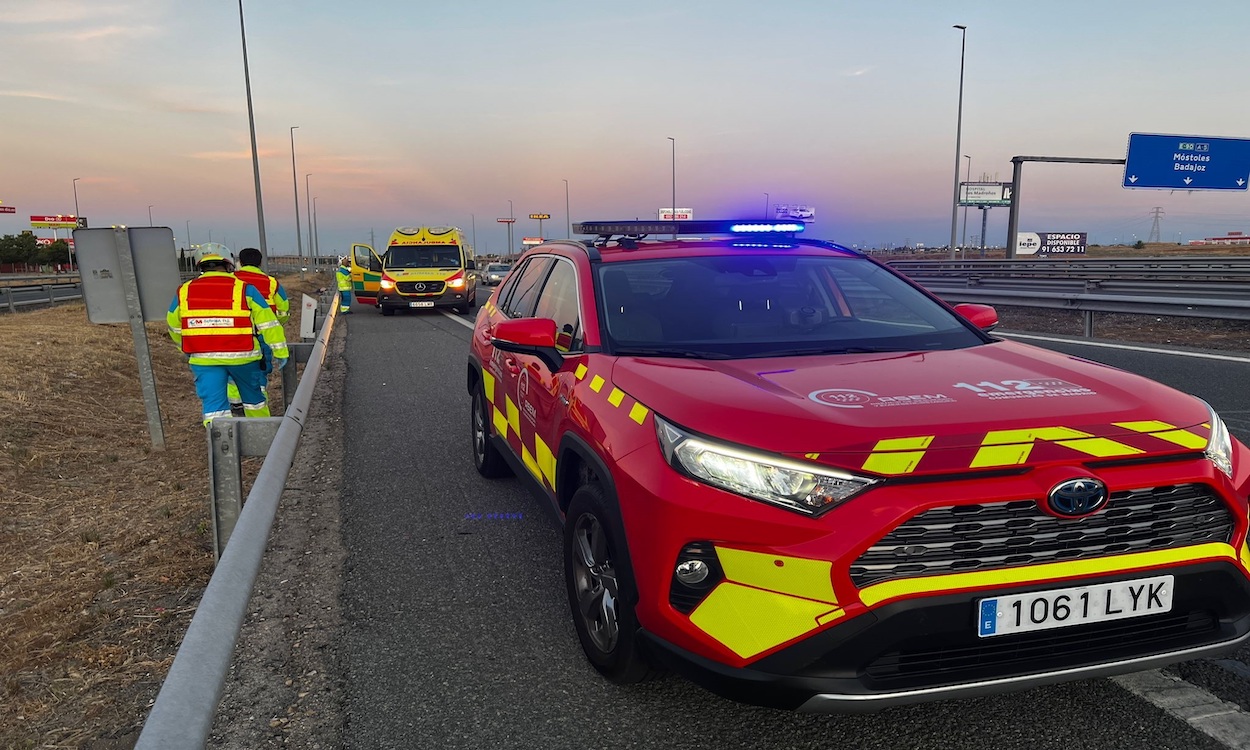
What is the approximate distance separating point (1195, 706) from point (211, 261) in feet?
20.4

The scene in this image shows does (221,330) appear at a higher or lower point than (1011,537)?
higher

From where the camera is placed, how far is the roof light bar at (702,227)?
4488mm

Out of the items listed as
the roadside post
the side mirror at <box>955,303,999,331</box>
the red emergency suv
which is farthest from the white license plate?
the roadside post

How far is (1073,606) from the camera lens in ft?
7.27

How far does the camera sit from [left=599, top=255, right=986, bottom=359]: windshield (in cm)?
341

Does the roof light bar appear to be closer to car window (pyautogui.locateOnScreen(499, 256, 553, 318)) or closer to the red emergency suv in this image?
car window (pyautogui.locateOnScreen(499, 256, 553, 318))

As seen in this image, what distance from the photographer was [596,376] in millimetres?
3178

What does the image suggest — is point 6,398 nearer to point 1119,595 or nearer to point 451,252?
point 1119,595

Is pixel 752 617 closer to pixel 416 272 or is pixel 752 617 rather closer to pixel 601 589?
pixel 601 589

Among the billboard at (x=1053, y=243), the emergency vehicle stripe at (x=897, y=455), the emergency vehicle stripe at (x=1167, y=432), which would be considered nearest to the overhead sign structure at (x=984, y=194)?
the billboard at (x=1053, y=243)

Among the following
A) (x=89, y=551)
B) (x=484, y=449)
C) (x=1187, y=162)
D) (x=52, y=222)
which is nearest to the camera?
(x=89, y=551)

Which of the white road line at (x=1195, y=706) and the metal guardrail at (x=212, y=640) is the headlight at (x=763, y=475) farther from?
the white road line at (x=1195, y=706)

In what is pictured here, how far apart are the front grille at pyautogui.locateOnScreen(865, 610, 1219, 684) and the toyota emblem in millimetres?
321

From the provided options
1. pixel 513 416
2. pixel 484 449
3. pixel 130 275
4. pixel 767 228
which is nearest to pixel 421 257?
pixel 130 275
